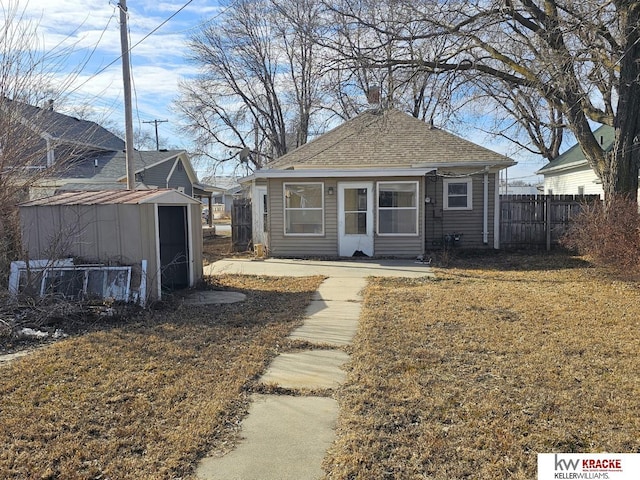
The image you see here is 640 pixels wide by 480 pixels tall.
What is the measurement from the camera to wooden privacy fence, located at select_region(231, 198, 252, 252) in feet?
54.6

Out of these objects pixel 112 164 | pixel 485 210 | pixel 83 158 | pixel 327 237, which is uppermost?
pixel 112 164

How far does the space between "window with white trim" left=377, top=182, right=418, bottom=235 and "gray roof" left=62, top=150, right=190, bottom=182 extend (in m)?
12.3

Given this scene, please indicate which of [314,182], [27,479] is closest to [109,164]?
[314,182]

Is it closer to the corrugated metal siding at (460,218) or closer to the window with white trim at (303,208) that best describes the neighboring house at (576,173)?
the corrugated metal siding at (460,218)

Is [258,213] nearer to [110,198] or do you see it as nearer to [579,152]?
[110,198]

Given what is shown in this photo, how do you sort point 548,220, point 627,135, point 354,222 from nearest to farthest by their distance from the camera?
1. point 627,135
2. point 354,222
3. point 548,220

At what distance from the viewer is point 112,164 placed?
21.5 meters

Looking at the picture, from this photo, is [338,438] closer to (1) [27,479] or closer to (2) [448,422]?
(2) [448,422]

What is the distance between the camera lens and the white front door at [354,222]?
13273 mm

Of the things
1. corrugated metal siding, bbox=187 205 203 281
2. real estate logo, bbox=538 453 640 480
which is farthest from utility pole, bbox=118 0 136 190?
real estate logo, bbox=538 453 640 480

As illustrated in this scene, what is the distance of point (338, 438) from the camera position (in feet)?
10.3

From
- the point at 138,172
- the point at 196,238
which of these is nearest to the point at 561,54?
the point at 196,238

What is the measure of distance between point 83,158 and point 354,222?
278 inches

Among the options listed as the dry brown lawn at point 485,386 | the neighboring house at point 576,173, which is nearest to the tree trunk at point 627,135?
the dry brown lawn at point 485,386
